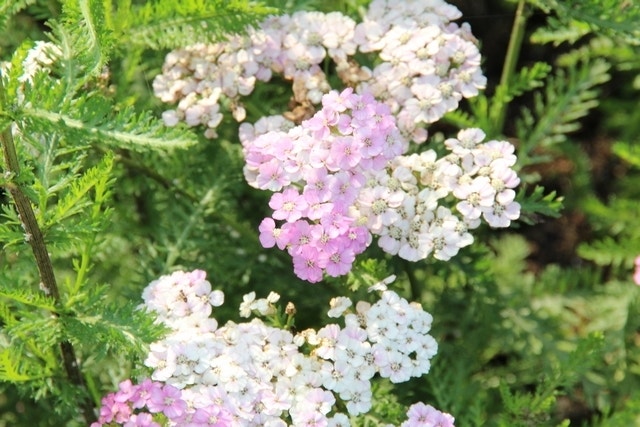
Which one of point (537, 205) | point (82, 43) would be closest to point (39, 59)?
point (82, 43)

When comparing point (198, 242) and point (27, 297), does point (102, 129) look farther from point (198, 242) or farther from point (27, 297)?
point (198, 242)

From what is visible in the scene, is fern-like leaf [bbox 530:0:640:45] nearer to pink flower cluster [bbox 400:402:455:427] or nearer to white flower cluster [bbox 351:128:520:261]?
white flower cluster [bbox 351:128:520:261]

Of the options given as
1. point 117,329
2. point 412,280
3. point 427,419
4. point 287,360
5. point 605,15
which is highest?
point 605,15

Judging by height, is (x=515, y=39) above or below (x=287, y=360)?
above

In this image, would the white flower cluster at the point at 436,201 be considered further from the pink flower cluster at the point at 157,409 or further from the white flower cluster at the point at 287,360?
the pink flower cluster at the point at 157,409

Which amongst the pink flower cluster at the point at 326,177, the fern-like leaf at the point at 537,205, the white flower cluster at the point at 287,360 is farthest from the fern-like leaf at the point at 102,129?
the fern-like leaf at the point at 537,205

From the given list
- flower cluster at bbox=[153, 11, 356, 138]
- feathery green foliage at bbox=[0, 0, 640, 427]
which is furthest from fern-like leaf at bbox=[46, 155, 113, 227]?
flower cluster at bbox=[153, 11, 356, 138]

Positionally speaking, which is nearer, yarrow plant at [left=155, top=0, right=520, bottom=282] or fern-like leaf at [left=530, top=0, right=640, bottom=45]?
yarrow plant at [left=155, top=0, right=520, bottom=282]
